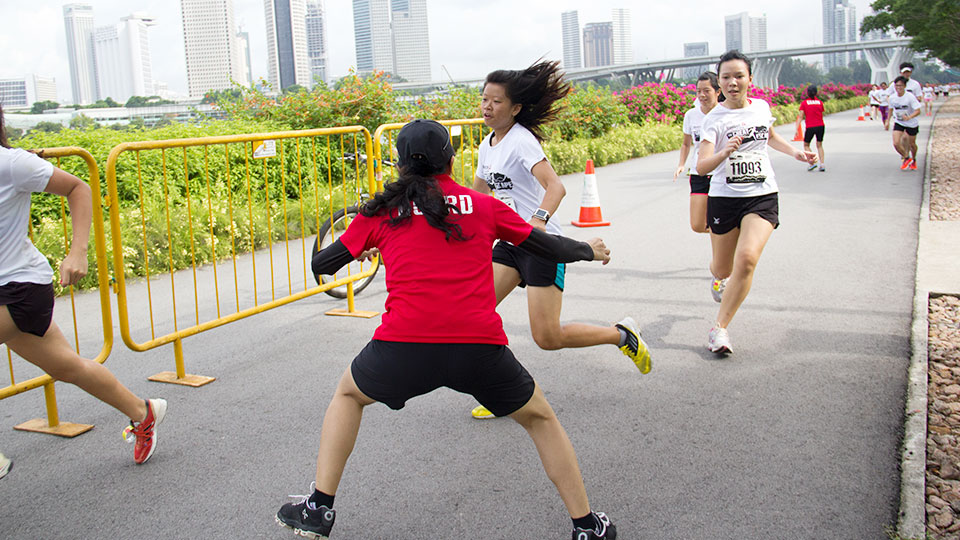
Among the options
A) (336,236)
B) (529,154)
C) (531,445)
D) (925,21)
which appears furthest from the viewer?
(925,21)

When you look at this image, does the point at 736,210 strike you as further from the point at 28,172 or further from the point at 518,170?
the point at 28,172

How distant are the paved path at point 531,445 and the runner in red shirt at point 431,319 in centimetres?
48

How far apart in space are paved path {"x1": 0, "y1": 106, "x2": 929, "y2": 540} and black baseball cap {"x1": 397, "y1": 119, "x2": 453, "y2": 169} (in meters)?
1.45

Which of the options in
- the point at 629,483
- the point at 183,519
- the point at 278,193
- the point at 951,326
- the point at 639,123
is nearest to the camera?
the point at 183,519

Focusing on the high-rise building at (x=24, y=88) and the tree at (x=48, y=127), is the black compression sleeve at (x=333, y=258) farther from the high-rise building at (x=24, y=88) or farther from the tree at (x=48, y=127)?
the high-rise building at (x=24, y=88)

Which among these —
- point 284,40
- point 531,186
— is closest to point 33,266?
point 531,186

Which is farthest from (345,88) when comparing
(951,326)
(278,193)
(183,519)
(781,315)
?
(183,519)

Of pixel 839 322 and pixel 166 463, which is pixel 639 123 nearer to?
pixel 839 322

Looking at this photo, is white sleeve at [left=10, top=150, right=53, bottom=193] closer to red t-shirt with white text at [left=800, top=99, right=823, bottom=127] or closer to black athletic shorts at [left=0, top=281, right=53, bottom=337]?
black athletic shorts at [left=0, top=281, right=53, bottom=337]

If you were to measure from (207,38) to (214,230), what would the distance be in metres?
158

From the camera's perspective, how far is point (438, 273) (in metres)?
2.84

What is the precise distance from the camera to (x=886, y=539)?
10.5 feet

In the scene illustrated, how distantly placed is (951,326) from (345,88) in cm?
1142

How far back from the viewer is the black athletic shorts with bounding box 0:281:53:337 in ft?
11.3
